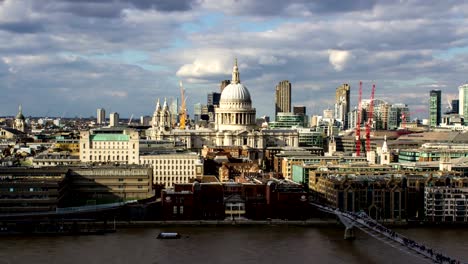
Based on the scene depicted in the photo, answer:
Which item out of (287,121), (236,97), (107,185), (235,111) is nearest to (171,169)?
(107,185)

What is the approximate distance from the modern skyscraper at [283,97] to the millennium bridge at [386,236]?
117 m

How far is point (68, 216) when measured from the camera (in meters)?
40.7

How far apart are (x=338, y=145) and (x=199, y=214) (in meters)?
54.1

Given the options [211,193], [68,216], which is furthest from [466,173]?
[68,216]

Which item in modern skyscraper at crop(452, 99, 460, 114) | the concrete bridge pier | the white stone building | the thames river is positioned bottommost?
the thames river

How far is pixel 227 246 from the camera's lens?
34.0 metres

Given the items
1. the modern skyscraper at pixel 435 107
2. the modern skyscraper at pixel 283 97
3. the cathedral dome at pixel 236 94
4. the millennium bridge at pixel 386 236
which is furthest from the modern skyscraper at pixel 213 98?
the millennium bridge at pixel 386 236

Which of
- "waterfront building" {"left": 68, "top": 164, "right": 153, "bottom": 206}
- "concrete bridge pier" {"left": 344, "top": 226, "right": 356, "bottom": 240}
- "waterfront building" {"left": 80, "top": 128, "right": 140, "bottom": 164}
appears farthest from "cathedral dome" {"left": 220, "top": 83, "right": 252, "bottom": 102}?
"concrete bridge pier" {"left": 344, "top": 226, "right": 356, "bottom": 240}

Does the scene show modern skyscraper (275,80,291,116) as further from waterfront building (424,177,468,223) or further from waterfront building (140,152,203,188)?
waterfront building (424,177,468,223)

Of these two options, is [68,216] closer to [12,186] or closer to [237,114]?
[12,186]

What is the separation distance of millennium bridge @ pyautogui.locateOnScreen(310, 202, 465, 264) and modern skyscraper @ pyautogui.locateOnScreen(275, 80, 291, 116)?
116934 millimetres

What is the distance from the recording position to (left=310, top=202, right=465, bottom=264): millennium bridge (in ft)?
96.8

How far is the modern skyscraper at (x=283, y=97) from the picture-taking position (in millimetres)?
158375

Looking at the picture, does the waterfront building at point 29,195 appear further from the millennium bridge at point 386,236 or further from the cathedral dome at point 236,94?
the cathedral dome at point 236,94
